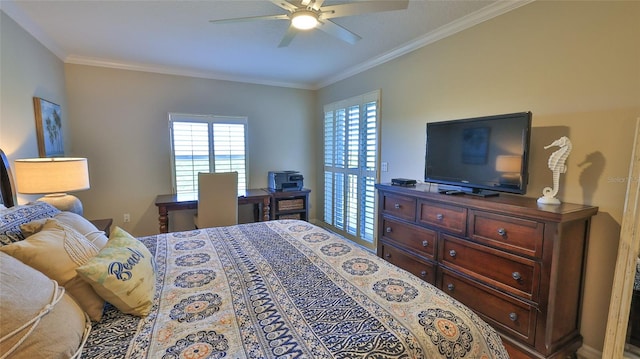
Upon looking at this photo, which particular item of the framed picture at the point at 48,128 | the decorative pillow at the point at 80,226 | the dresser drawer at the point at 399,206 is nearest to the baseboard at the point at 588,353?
the dresser drawer at the point at 399,206

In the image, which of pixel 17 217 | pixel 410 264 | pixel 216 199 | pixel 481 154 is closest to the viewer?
pixel 17 217

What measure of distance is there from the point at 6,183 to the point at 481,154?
3502mm

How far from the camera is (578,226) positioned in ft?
5.82

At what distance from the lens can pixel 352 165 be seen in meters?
4.03

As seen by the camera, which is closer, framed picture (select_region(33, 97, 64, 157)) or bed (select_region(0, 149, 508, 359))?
bed (select_region(0, 149, 508, 359))

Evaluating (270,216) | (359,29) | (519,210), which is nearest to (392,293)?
(519,210)

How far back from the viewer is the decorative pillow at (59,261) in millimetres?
1075

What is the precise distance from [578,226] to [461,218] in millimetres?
653

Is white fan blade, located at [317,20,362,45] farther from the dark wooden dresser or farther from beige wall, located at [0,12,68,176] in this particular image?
beige wall, located at [0,12,68,176]

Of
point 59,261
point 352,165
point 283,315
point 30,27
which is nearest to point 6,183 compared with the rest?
point 30,27

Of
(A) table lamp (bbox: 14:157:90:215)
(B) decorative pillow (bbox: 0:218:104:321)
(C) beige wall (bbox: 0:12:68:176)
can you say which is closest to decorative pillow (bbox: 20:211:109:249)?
(B) decorative pillow (bbox: 0:218:104:321)

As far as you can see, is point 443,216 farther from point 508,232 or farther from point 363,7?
point 363,7

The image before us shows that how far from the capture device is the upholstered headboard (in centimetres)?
205

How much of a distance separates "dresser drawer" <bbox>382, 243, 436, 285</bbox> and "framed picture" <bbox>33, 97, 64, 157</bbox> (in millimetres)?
3400
